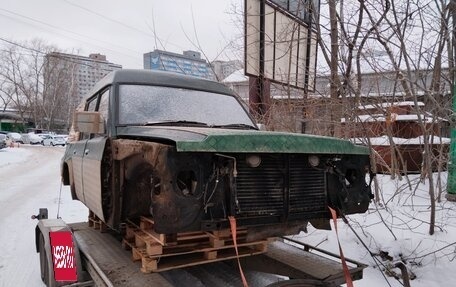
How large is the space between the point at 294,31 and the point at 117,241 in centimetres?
542

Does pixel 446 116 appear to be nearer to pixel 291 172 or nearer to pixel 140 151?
pixel 291 172

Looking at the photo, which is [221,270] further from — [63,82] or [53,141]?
[63,82]

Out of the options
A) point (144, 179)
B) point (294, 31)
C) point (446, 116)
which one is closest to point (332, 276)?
point (144, 179)

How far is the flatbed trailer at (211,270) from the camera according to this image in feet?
11.2

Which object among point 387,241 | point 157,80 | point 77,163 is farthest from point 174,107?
point 387,241

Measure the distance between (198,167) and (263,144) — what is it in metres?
0.45

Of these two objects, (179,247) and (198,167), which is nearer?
(198,167)

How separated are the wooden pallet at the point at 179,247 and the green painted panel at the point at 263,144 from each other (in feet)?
3.14

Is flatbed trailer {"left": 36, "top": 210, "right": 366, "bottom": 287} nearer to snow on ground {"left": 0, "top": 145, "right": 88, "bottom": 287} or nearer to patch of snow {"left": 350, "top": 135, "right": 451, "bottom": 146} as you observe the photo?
snow on ground {"left": 0, "top": 145, "right": 88, "bottom": 287}

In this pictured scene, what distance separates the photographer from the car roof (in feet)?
14.4

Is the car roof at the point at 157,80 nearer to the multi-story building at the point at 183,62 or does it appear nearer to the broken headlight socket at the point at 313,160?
the broken headlight socket at the point at 313,160

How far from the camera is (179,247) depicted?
354cm

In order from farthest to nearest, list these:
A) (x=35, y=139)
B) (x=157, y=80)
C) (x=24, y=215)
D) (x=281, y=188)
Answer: (x=35, y=139)
(x=24, y=215)
(x=157, y=80)
(x=281, y=188)

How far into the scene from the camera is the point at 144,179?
360 cm
